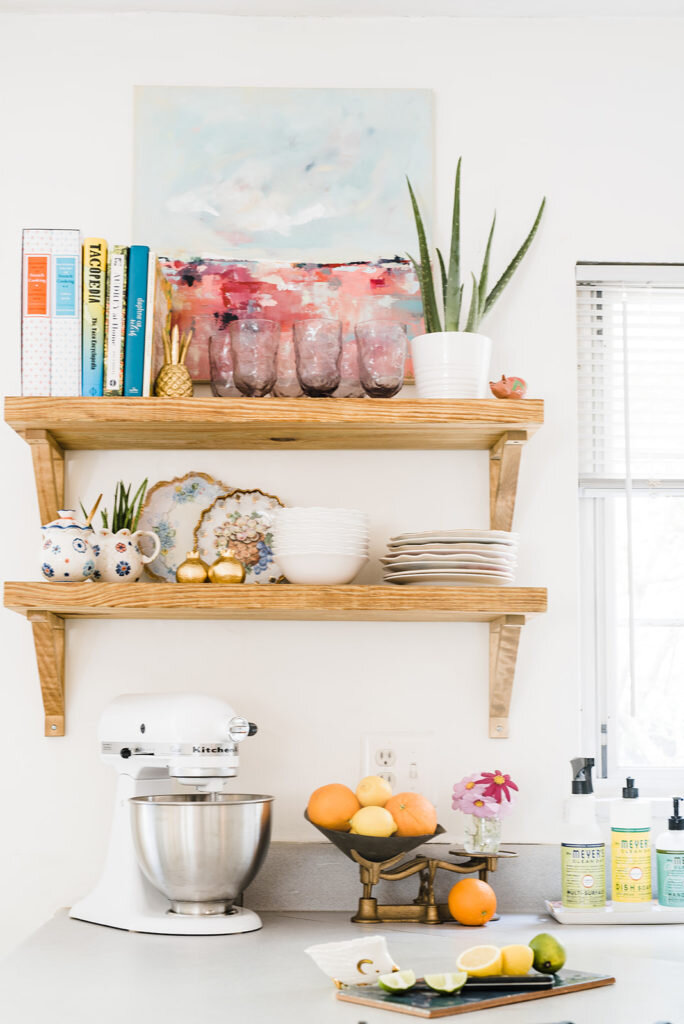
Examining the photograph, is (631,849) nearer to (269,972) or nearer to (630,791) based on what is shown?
(630,791)

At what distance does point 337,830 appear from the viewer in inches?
72.3

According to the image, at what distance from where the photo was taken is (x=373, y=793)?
73.0 inches

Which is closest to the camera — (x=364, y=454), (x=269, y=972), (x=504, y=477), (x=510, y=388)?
(x=269, y=972)

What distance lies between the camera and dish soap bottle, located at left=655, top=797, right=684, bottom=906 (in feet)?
6.30

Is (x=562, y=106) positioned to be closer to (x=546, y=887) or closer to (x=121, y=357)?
(x=121, y=357)

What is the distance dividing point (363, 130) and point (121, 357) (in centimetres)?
71

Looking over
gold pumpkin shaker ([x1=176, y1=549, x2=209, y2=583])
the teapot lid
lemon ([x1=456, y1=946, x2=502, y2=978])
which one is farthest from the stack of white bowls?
lemon ([x1=456, y1=946, x2=502, y2=978])

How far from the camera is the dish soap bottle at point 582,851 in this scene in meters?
1.92

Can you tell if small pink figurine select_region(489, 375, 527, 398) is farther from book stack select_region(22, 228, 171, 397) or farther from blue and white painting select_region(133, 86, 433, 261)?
book stack select_region(22, 228, 171, 397)

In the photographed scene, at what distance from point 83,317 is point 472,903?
118cm

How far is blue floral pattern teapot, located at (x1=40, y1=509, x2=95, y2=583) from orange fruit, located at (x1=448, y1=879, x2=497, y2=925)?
82 centimetres

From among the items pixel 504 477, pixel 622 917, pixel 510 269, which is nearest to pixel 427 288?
pixel 510 269

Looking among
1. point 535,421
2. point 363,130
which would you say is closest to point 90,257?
point 363,130

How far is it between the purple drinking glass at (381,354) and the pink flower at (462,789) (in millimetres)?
703
